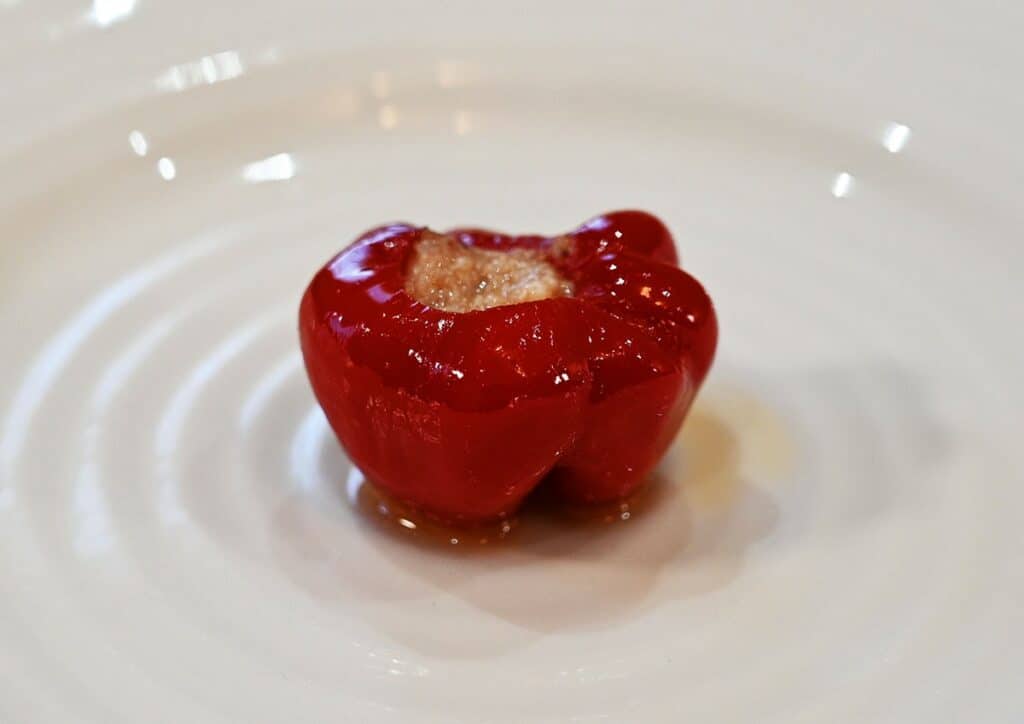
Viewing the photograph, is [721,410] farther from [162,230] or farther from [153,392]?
[162,230]

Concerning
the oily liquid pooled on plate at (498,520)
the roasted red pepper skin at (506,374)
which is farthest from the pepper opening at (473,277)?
the oily liquid pooled on plate at (498,520)

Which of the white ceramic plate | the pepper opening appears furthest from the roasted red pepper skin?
the white ceramic plate

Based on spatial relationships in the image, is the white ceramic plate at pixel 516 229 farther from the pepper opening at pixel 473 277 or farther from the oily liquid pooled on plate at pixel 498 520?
the pepper opening at pixel 473 277

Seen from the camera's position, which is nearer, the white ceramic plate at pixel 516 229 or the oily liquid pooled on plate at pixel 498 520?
the white ceramic plate at pixel 516 229

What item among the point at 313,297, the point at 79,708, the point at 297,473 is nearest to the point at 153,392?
the point at 297,473

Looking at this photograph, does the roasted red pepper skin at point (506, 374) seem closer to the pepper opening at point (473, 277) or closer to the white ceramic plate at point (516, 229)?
the pepper opening at point (473, 277)

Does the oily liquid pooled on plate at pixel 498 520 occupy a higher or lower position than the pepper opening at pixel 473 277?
lower

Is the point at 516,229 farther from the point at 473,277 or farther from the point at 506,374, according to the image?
the point at 506,374
